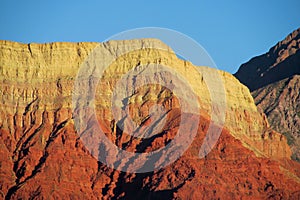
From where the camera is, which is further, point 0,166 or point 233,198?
point 0,166

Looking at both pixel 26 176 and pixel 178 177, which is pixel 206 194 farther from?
pixel 26 176

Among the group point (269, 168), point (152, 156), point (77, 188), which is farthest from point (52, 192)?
point (269, 168)

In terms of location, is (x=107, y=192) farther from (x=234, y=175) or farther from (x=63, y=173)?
(x=234, y=175)

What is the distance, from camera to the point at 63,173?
640ft

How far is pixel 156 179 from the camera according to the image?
7367 inches

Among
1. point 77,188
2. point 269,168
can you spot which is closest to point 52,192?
point 77,188

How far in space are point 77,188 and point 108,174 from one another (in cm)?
913

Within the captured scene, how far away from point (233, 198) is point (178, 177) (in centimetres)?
1150

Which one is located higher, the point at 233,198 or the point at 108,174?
the point at 108,174

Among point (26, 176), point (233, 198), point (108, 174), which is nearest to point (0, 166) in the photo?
point (26, 176)

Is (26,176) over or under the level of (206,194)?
over

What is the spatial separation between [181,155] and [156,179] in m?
9.22

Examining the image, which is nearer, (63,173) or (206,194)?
(206,194)

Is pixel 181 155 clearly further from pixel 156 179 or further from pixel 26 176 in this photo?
pixel 26 176
